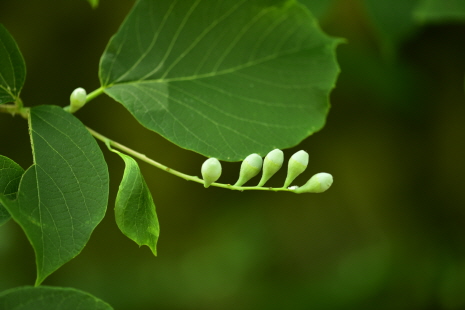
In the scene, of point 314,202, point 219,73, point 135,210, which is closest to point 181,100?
point 219,73

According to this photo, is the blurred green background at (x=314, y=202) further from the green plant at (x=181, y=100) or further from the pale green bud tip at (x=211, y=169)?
the pale green bud tip at (x=211, y=169)

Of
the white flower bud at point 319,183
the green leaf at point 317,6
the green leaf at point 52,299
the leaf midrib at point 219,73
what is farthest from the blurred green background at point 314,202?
the green leaf at point 52,299

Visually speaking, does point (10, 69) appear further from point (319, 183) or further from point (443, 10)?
point (443, 10)

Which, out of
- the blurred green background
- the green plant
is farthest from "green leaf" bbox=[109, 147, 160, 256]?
the blurred green background

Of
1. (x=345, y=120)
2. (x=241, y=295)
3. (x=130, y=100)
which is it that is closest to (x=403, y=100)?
(x=345, y=120)

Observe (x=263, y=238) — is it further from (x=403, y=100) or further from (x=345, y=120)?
(x=403, y=100)
